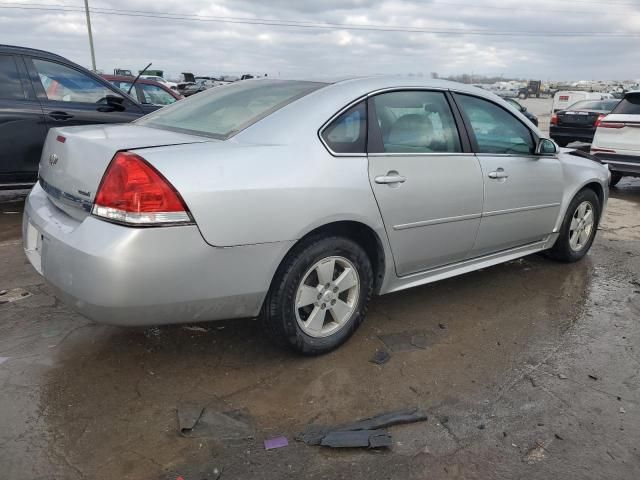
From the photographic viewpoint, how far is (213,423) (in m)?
2.52

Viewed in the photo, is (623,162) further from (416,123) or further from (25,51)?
(25,51)

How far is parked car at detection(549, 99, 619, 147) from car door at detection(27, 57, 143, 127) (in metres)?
11.3

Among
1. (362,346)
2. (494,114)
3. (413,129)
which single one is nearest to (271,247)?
(362,346)

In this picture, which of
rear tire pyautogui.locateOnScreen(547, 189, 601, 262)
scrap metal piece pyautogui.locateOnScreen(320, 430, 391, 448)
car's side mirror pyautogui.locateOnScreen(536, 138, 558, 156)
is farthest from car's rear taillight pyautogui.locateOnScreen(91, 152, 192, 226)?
rear tire pyautogui.locateOnScreen(547, 189, 601, 262)

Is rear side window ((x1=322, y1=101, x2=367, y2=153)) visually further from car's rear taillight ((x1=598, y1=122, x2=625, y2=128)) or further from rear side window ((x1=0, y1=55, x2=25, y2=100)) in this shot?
car's rear taillight ((x1=598, y1=122, x2=625, y2=128))

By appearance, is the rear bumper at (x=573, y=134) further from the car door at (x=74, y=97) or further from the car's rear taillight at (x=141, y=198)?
the car's rear taillight at (x=141, y=198)

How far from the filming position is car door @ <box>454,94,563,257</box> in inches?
149

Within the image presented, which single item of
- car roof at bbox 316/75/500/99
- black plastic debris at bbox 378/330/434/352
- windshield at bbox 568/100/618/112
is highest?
car roof at bbox 316/75/500/99

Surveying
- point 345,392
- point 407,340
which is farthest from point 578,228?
point 345,392

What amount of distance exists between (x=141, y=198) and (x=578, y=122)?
13778mm

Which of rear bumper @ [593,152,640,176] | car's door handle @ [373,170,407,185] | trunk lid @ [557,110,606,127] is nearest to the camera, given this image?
car's door handle @ [373,170,407,185]

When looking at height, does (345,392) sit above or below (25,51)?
below

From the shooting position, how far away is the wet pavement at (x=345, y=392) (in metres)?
2.29

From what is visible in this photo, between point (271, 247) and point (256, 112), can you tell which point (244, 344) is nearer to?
point (271, 247)
